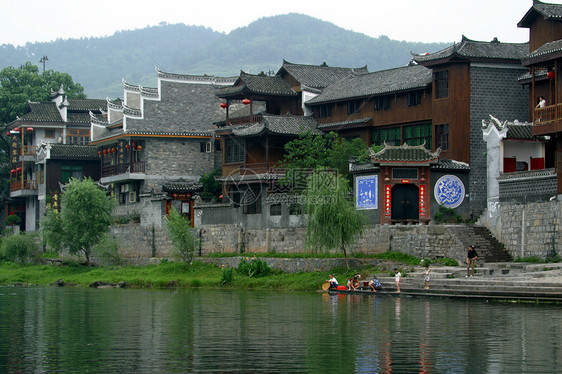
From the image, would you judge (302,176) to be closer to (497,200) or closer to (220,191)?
(220,191)

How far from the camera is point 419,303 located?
28156mm

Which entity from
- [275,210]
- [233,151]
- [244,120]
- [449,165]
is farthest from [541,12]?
[233,151]

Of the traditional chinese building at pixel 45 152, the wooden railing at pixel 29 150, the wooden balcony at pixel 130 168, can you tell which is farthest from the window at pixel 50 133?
the wooden balcony at pixel 130 168

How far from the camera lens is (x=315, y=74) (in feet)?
171

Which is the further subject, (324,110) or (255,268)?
(324,110)

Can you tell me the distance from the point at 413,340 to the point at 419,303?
8.17 meters

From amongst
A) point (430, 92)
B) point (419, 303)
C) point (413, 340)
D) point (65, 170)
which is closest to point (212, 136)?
point (65, 170)

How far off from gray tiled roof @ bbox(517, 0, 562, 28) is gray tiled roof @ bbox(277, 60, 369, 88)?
14.5 meters

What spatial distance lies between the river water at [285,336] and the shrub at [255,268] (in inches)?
273

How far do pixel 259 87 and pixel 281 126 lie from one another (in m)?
3.87

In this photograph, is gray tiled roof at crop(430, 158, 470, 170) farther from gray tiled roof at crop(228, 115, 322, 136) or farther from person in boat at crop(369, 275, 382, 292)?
gray tiled roof at crop(228, 115, 322, 136)

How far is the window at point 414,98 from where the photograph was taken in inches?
1704

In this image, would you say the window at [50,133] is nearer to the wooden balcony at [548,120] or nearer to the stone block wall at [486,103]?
the stone block wall at [486,103]

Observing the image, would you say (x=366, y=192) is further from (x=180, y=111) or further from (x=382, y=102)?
(x=180, y=111)
